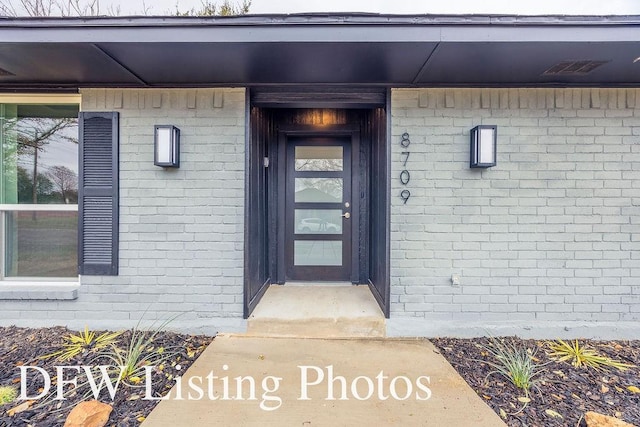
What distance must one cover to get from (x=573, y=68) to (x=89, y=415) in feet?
13.5

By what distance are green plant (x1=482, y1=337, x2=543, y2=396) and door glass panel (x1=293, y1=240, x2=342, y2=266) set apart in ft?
6.51

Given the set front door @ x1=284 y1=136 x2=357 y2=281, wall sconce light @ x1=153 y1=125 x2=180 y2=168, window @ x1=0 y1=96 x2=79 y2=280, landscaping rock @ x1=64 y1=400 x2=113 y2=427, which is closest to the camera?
landscaping rock @ x1=64 y1=400 x2=113 y2=427

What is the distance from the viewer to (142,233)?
9.98 ft

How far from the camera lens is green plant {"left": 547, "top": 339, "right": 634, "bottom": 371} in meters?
2.53

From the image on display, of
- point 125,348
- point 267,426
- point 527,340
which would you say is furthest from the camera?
point 527,340

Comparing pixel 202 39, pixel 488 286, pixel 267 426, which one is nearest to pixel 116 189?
pixel 202 39

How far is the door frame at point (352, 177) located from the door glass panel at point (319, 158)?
0.15 metres

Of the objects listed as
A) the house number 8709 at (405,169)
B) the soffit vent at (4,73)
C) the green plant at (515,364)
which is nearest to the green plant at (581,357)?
the green plant at (515,364)

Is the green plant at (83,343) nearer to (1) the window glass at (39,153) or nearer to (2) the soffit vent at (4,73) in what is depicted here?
(1) the window glass at (39,153)

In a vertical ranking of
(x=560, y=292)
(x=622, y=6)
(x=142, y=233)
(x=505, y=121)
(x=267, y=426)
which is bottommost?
(x=267, y=426)

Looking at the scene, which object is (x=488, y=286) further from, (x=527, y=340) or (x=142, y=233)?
(x=142, y=233)

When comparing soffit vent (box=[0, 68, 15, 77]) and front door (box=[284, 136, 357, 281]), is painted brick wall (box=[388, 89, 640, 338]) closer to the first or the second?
front door (box=[284, 136, 357, 281])

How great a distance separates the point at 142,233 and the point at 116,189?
0.46 m

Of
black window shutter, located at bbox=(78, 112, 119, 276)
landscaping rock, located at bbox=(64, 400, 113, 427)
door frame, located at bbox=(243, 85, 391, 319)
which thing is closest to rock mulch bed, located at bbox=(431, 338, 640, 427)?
door frame, located at bbox=(243, 85, 391, 319)
